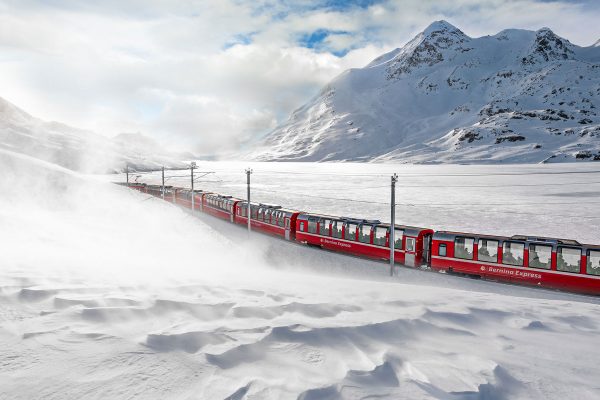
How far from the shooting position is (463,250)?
22.1 meters

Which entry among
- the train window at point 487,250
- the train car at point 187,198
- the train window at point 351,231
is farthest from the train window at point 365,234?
the train car at point 187,198

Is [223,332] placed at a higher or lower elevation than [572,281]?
higher

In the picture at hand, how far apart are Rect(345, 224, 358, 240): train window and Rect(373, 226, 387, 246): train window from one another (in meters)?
1.74

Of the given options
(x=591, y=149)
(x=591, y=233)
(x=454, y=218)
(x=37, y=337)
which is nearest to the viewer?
(x=37, y=337)

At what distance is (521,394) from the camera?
4.33m

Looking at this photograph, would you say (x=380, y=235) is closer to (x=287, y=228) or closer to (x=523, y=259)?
(x=523, y=259)

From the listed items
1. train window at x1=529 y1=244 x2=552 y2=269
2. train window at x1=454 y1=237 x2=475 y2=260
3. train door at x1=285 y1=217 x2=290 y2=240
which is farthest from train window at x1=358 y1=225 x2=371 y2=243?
train window at x1=529 y1=244 x2=552 y2=269

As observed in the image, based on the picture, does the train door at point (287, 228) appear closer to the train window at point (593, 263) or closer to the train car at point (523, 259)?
the train car at point (523, 259)

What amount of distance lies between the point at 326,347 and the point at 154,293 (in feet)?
12.8

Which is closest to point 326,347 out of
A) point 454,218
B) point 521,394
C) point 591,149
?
point 521,394

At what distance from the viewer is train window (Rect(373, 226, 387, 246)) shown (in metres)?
25.6

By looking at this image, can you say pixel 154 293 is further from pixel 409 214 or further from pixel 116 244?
pixel 409 214

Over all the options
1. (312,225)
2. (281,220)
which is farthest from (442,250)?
(281,220)

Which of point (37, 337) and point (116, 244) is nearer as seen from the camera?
point (37, 337)
